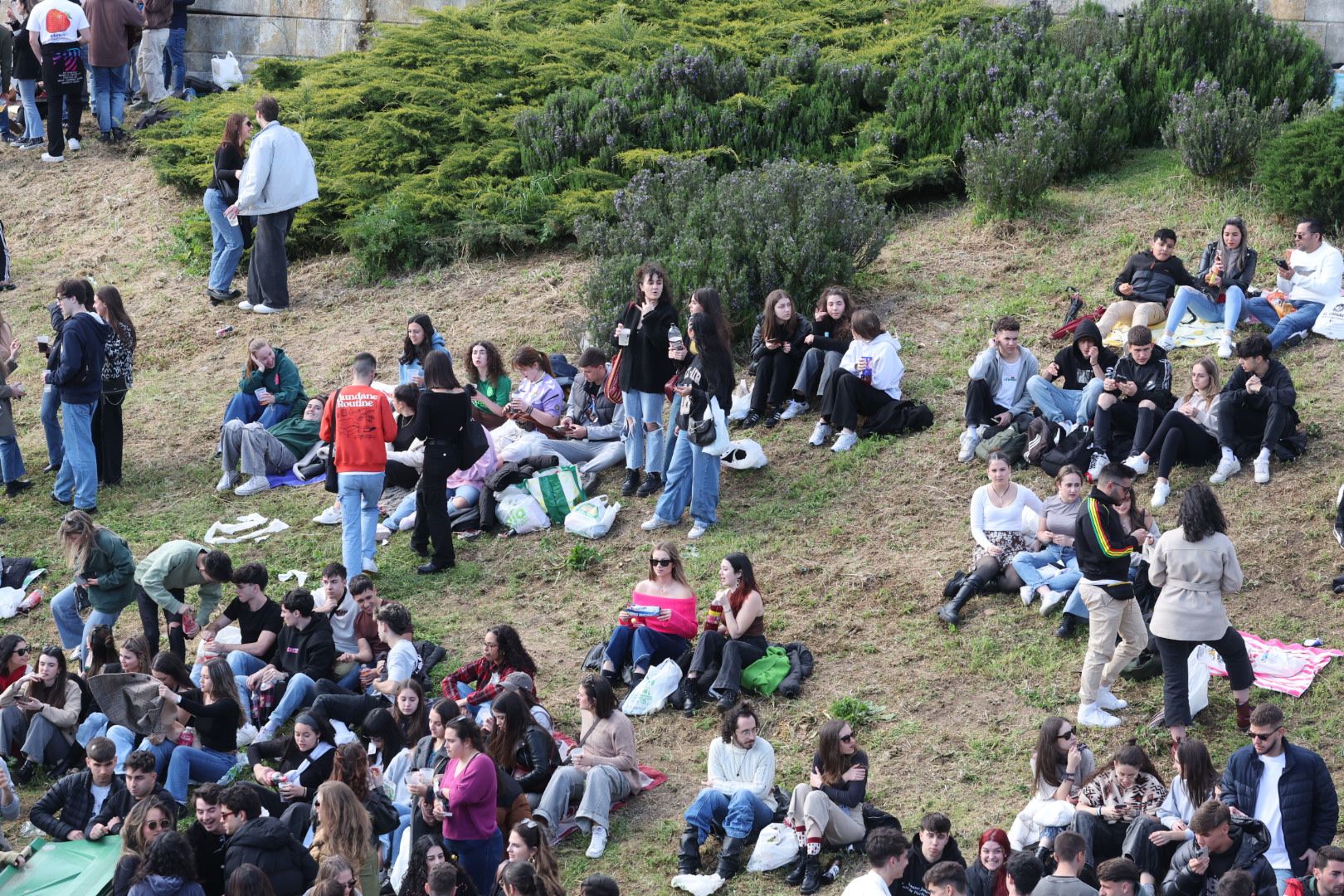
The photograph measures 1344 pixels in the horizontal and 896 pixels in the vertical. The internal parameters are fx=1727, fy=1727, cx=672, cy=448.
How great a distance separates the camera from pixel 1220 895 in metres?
7.21

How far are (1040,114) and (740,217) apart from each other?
332 cm

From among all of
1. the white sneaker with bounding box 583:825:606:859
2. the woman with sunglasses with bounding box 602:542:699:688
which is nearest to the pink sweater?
the white sneaker with bounding box 583:825:606:859

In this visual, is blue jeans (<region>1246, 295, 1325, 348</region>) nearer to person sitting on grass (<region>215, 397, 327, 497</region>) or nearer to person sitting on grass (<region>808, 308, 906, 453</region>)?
person sitting on grass (<region>808, 308, 906, 453</region>)

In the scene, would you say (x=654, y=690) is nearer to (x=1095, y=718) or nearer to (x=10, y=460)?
(x=1095, y=718)

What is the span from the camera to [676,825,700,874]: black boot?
888cm

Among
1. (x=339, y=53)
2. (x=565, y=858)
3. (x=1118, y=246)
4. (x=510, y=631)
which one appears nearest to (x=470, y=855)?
(x=565, y=858)

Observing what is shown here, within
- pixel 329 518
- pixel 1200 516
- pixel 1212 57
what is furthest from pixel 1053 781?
pixel 1212 57

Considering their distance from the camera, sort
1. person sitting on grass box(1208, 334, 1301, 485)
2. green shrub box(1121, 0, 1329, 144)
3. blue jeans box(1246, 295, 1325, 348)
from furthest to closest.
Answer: green shrub box(1121, 0, 1329, 144) → blue jeans box(1246, 295, 1325, 348) → person sitting on grass box(1208, 334, 1301, 485)

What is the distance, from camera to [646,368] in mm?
12438

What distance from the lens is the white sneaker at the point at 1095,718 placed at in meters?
9.59

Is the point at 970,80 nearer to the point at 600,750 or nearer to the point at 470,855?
the point at 600,750

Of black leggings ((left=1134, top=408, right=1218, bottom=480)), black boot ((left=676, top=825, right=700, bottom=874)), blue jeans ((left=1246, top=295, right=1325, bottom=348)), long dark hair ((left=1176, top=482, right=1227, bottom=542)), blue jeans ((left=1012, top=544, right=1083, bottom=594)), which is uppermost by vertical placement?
long dark hair ((left=1176, top=482, right=1227, bottom=542))

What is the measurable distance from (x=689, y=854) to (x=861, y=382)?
4.99 metres

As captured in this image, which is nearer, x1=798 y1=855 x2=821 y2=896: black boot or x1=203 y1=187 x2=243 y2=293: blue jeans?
x1=798 y1=855 x2=821 y2=896: black boot
